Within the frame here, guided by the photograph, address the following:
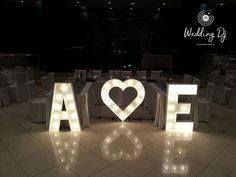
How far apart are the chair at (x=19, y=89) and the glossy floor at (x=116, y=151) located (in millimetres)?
1570

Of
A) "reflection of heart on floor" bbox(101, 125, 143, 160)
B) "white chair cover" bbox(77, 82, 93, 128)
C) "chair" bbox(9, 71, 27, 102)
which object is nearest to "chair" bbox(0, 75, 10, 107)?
"chair" bbox(9, 71, 27, 102)

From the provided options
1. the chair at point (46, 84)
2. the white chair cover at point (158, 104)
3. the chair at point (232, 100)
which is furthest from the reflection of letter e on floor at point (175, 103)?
the chair at point (46, 84)

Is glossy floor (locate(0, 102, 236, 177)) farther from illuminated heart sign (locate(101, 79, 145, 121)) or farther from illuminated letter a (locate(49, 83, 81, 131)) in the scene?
illuminated heart sign (locate(101, 79, 145, 121))

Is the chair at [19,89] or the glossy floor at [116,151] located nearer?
the glossy floor at [116,151]

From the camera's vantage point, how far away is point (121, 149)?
146 inches

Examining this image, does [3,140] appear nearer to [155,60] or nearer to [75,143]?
[75,143]

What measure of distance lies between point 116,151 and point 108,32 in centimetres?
1085

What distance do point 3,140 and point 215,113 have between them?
203 inches

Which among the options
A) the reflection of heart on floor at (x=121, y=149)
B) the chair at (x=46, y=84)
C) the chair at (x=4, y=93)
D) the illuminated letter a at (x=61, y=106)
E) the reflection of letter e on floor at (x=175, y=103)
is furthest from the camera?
the chair at (x=4, y=93)

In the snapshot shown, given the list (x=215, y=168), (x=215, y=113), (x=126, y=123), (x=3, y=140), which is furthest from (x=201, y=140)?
(x=3, y=140)

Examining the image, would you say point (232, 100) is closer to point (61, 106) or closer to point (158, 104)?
point (158, 104)

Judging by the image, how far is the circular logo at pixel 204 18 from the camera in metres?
10.4

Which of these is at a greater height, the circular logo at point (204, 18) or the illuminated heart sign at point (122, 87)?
the circular logo at point (204, 18)

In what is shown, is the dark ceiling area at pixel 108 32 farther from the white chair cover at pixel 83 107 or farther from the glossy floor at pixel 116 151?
the white chair cover at pixel 83 107
